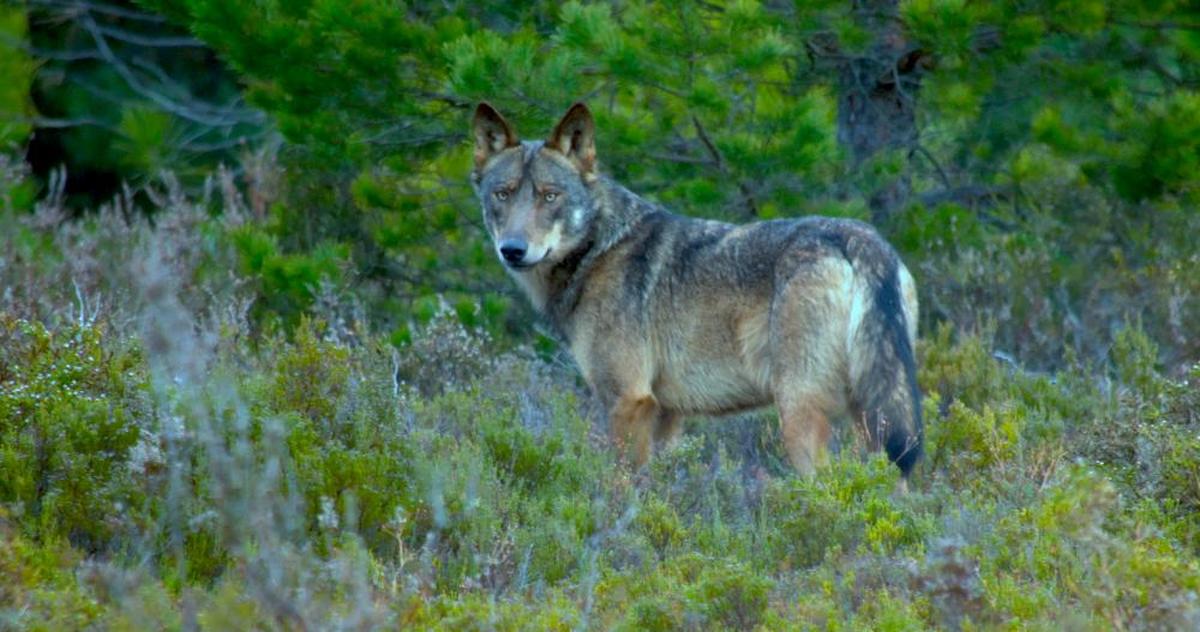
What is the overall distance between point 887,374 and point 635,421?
3.86 feet

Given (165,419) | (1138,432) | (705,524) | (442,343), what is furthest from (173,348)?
(442,343)

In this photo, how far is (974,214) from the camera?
938 cm

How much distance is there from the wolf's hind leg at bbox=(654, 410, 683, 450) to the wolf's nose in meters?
0.91

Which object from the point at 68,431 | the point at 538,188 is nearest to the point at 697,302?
the point at 538,188

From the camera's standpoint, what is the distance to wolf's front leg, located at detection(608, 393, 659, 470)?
613cm

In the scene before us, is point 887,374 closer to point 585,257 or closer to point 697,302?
point 697,302

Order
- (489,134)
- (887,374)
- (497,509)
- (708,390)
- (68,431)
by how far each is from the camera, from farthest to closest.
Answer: (489,134), (708,390), (887,374), (497,509), (68,431)

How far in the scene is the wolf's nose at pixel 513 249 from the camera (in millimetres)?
6207

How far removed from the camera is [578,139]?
21.6 feet

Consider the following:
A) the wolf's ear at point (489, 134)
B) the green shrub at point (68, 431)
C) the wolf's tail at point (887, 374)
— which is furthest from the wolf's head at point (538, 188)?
the green shrub at point (68, 431)

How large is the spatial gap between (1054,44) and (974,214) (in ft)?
3.86

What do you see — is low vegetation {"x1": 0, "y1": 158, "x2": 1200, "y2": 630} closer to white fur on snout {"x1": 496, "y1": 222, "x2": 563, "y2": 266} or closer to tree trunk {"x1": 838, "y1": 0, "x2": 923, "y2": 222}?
white fur on snout {"x1": 496, "y1": 222, "x2": 563, "y2": 266}

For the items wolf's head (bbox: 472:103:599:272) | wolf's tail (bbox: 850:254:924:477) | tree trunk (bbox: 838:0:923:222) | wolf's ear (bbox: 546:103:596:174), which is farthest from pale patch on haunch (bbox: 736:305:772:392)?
tree trunk (bbox: 838:0:923:222)

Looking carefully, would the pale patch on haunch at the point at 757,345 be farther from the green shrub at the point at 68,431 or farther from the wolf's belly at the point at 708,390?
the green shrub at the point at 68,431
